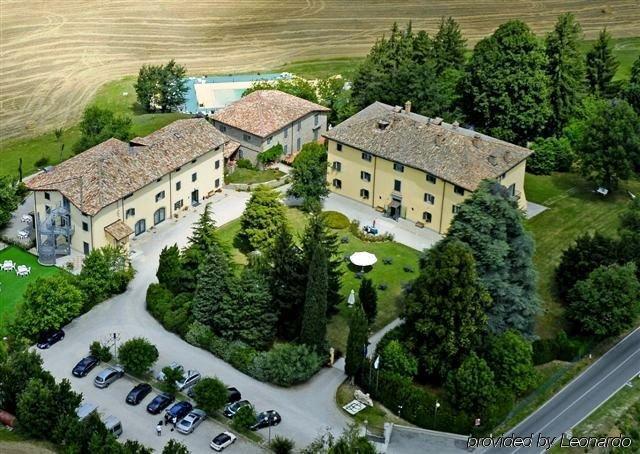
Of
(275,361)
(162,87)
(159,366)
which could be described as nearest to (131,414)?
(159,366)

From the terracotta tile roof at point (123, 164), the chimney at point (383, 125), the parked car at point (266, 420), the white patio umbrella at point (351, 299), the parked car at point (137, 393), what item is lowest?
the parked car at point (266, 420)

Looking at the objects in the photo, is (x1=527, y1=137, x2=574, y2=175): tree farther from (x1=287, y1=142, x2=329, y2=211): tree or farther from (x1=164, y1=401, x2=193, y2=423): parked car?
(x1=164, y1=401, x2=193, y2=423): parked car

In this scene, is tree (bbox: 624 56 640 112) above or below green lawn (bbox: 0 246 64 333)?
above

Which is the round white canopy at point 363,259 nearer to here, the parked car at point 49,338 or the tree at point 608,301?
the tree at point 608,301

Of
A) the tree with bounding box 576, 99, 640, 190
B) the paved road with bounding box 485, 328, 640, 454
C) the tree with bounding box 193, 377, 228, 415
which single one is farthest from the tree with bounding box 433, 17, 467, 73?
the tree with bounding box 193, 377, 228, 415

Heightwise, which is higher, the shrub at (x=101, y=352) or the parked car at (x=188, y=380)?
the shrub at (x=101, y=352)

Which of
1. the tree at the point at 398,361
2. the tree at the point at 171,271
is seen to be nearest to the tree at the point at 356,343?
the tree at the point at 398,361
